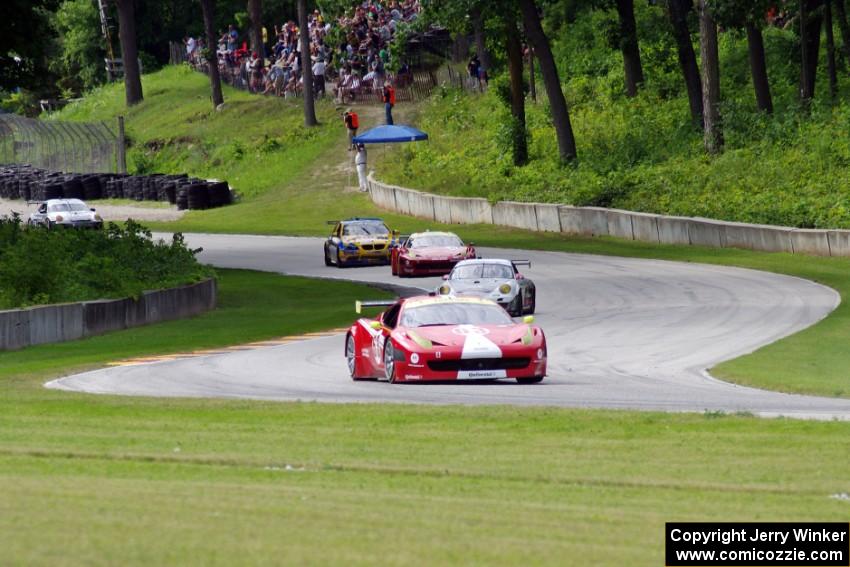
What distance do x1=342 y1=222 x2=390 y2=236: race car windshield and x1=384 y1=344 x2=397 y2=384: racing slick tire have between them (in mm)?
23870

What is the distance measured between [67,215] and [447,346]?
40.3 m

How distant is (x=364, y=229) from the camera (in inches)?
1703

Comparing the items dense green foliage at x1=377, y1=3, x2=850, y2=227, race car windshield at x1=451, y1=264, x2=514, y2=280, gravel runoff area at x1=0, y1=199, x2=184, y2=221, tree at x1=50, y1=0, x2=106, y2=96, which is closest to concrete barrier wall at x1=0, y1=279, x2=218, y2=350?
race car windshield at x1=451, y1=264, x2=514, y2=280

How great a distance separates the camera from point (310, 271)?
4200 cm

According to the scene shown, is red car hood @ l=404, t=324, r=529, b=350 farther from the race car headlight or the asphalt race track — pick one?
the asphalt race track

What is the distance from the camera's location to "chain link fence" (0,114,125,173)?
254 ft

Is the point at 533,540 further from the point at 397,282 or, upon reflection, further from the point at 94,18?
the point at 94,18

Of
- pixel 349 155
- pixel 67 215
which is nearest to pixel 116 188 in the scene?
pixel 349 155

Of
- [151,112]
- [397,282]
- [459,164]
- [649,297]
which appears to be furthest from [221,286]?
[151,112]

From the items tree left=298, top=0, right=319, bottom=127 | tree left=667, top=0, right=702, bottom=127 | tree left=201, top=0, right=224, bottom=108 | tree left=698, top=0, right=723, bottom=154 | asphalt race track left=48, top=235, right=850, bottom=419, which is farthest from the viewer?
tree left=201, top=0, right=224, bottom=108

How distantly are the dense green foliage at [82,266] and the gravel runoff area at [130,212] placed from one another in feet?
92.2

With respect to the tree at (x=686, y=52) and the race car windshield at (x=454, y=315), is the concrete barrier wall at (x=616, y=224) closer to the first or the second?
the tree at (x=686, y=52)

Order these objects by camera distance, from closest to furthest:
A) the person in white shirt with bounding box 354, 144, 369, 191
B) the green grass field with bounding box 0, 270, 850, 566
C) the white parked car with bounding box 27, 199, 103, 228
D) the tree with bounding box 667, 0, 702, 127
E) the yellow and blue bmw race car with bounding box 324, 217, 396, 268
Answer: the green grass field with bounding box 0, 270, 850, 566
the yellow and blue bmw race car with bounding box 324, 217, 396, 268
the tree with bounding box 667, 0, 702, 127
the white parked car with bounding box 27, 199, 103, 228
the person in white shirt with bounding box 354, 144, 369, 191

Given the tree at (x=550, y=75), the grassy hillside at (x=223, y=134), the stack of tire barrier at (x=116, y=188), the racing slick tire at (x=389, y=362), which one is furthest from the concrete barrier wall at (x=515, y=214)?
the racing slick tire at (x=389, y=362)
